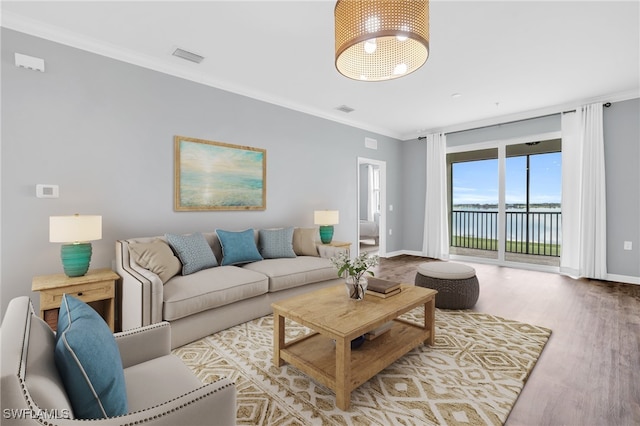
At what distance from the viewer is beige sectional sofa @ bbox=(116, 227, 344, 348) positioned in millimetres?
2361

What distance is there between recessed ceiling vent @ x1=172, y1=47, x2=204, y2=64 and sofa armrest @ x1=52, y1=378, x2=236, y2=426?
3202 millimetres

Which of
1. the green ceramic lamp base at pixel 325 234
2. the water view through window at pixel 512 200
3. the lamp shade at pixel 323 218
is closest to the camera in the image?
the lamp shade at pixel 323 218

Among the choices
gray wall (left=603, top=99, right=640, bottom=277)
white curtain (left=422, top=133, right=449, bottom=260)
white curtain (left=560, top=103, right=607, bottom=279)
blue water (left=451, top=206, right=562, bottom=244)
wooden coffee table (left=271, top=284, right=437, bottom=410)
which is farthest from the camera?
white curtain (left=422, top=133, right=449, bottom=260)

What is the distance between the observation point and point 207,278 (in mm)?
2730

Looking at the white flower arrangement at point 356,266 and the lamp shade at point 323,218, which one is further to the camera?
the lamp shade at point 323,218

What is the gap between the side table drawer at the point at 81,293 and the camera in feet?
7.55

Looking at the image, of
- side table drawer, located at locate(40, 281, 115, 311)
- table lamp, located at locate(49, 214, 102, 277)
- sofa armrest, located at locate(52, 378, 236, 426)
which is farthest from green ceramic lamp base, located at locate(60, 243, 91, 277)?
sofa armrest, located at locate(52, 378, 236, 426)

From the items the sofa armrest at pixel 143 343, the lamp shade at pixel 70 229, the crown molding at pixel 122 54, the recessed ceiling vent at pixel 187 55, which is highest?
the recessed ceiling vent at pixel 187 55

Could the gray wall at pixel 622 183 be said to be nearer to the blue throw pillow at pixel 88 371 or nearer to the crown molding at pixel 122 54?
the crown molding at pixel 122 54

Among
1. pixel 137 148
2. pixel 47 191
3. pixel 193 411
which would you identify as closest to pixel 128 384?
pixel 193 411

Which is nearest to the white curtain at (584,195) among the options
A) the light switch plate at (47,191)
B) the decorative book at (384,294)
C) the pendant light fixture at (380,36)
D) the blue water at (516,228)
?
the blue water at (516,228)

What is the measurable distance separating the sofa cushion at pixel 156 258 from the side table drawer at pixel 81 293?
0.30 m

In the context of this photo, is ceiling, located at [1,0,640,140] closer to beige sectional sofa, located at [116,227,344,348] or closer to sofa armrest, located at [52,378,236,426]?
beige sectional sofa, located at [116,227,344,348]

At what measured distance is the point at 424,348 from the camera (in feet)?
7.82
